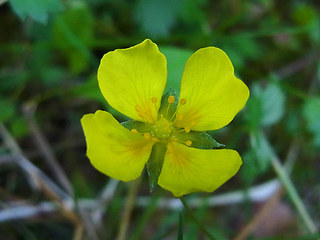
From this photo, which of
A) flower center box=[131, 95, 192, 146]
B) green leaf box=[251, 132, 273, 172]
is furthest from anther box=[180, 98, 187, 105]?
green leaf box=[251, 132, 273, 172]

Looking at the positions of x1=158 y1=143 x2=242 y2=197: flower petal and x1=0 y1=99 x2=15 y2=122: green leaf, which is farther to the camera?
x1=0 y1=99 x2=15 y2=122: green leaf

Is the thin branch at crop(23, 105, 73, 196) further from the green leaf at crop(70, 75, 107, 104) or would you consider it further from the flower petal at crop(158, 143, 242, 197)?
the flower petal at crop(158, 143, 242, 197)

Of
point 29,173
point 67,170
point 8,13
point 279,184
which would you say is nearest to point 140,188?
point 67,170

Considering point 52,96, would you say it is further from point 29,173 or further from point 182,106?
point 182,106

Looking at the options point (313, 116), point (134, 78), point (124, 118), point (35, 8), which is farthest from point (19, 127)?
point (313, 116)

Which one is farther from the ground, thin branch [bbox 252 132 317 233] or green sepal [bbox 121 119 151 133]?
green sepal [bbox 121 119 151 133]

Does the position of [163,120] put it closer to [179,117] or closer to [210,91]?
[179,117]
